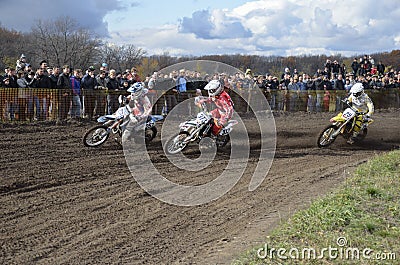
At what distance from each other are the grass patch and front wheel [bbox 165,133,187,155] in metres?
4.35

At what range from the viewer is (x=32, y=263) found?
18.5 feet

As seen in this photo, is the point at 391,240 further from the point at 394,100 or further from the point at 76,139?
the point at 394,100

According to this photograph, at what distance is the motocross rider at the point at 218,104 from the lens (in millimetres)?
12172

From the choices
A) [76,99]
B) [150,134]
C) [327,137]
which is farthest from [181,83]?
[327,137]

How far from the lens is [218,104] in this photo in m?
12.4

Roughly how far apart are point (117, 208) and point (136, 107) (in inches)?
199

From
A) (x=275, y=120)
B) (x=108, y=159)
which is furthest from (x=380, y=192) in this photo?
(x=275, y=120)

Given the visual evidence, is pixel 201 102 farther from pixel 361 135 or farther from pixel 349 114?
pixel 361 135

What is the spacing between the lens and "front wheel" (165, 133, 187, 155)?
38.2 feet

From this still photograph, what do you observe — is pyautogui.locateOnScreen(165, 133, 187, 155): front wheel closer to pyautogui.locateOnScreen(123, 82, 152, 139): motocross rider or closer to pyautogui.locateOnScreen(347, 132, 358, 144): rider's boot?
pyautogui.locateOnScreen(123, 82, 152, 139): motocross rider

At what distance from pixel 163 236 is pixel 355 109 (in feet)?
28.9

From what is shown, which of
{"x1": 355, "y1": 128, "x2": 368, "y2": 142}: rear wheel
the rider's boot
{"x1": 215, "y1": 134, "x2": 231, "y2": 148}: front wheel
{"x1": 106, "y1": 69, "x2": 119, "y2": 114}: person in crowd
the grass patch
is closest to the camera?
the grass patch

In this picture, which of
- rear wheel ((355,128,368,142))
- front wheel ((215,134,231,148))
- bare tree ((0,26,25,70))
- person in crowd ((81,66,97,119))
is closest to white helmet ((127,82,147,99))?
front wheel ((215,134,231,148))

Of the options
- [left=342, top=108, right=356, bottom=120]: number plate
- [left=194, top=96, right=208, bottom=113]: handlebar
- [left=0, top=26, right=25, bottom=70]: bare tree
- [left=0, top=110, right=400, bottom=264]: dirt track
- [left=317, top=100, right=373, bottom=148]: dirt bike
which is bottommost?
[left=0, top=110, right=400, bottom=264]: dirt track
